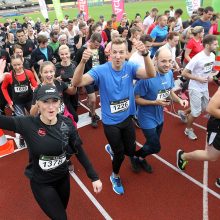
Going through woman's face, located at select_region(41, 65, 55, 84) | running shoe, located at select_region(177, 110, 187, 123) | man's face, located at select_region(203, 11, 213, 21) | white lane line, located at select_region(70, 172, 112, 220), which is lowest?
running shoe, located at select_region(177, 110, 187, 123)

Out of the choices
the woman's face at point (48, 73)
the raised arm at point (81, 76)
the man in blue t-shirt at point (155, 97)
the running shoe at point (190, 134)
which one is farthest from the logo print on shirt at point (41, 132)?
the running shoe at point (190, 134)

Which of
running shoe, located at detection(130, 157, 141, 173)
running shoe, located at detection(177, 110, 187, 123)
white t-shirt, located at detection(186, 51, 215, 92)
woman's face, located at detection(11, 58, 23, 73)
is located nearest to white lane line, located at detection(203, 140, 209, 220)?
running shoe, located at detection(130, 157, 141, 173)

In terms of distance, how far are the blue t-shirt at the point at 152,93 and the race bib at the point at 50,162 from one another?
1.73 meters

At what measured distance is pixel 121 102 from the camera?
3.84 meters

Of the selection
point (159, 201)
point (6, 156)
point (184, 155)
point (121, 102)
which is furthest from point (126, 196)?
point (6, 156)

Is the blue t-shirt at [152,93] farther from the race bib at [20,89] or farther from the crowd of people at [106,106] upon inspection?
the race bib at [20,89]

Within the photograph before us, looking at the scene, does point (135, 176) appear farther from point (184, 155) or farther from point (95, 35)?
point (95, 35)

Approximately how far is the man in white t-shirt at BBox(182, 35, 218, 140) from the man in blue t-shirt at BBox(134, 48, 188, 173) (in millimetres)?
1212

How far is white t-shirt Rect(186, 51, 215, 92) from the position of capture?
5.30 m

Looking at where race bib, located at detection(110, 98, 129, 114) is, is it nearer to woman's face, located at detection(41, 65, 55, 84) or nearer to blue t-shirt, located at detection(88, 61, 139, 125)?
blue t-shirt, located at detection(88, 61, 139, 125)

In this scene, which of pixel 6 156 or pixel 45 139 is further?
pixel 6 156

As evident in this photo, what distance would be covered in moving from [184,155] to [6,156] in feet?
12.3

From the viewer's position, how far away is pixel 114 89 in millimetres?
3752

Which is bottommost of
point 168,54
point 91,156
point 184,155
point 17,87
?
point 91,156
